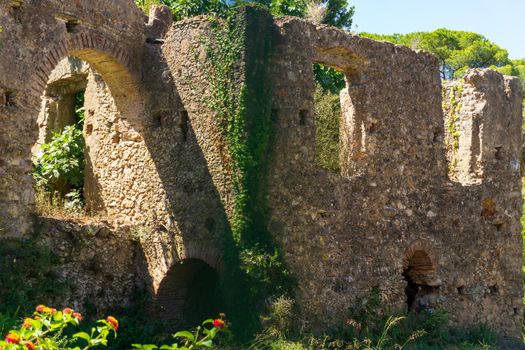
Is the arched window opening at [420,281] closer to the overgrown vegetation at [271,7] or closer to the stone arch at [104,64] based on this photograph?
the stone arch at [104,64]

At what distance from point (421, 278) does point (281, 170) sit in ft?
12.1

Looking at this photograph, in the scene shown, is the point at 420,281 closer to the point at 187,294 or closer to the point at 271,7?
the point at 187,294

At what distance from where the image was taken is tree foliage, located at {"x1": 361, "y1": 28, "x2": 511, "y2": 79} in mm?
31312

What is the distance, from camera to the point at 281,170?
10891 millimetres

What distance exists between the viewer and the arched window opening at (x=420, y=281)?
41.7 feet

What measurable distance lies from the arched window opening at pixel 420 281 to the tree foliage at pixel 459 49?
19265mm

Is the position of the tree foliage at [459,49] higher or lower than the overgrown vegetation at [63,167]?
higher

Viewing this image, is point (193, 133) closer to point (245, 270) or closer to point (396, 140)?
point (245, 270)

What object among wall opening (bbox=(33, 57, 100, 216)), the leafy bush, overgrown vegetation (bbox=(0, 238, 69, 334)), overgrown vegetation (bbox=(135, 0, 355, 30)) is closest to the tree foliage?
overgrown vegetation (bbox=(135, 0, 355, 30))

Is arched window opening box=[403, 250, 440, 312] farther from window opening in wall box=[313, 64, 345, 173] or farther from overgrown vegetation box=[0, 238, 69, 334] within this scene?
overgrown vegetation box=[0, 238, 69, 334]

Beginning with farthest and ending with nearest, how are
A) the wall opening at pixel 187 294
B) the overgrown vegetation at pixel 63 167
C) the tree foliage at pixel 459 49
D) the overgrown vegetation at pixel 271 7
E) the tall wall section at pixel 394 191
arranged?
the tree foliage at pixel 459 49 → the overgrown vegetation at pixel 271 7 → the overgrown vegetation at pixel 63 167 → the wall opening at pixel 187 294 → the tall wall section at pixel 394 191

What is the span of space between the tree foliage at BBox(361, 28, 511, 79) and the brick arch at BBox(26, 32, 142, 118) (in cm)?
2042

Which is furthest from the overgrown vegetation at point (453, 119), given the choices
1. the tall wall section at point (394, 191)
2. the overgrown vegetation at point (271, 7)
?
the overgrown vegetation at point (271, 7)

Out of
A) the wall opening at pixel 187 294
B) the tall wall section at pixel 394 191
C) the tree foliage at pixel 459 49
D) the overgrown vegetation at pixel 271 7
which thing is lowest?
the wall opening at pixel 187 294
